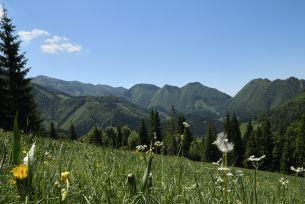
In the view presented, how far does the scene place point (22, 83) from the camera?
50.8m

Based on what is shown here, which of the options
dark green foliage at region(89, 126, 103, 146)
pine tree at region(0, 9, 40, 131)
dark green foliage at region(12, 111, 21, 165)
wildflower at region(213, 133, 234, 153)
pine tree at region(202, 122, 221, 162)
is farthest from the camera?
pine tree at region(0, 9, 40, 131)

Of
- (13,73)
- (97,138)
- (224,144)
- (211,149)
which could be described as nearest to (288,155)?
(13,73)

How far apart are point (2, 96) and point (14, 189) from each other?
48.2 meters

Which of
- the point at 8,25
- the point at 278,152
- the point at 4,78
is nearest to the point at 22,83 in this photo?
the point at 4,78

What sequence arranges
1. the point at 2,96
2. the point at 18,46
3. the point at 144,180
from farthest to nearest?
the point at 18,46 < the point at 2,96 < the point at 144,180

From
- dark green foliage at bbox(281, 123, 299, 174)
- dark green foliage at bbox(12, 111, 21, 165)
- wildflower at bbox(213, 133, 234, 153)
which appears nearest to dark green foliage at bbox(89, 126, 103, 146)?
dark green foliage at bbox(281, 123, 299, 174)

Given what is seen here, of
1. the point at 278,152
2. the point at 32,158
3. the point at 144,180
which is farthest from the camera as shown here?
the point at 278,152

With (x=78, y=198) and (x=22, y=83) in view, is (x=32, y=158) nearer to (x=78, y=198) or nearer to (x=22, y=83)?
(x=78, y=198)

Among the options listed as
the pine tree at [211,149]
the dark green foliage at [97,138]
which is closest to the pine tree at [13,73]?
the pine tree at [211,149]

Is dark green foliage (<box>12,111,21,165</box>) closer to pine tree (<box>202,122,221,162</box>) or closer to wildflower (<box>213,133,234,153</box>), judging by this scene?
wildflower (<box>213,133,234,153</box>)

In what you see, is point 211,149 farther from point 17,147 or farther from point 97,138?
point 17,147

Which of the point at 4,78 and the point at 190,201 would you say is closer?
the point at 190,201

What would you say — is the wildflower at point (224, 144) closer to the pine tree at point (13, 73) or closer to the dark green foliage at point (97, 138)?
the dark green foliage at point (97, 138)

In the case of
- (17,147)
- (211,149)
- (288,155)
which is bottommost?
(288,155)
